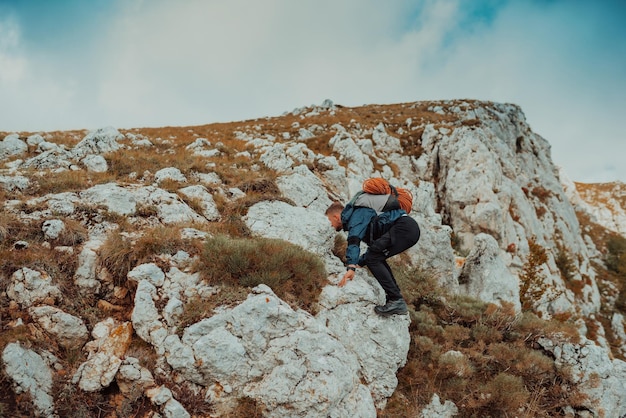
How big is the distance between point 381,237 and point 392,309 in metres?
1.38

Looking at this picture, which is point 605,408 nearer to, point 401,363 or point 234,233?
point 401,363

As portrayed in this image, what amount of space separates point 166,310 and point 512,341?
7492 millimetres

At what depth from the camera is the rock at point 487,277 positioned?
13164 mm

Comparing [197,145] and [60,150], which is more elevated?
[197,145]

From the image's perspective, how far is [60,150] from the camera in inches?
463

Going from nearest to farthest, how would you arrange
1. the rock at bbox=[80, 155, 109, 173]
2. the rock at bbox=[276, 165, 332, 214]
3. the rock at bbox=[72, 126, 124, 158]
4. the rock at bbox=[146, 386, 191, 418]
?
1. the rock at bbox=[146, 386, 191, 418]
2. the rock at bbox=[276, 165, 332, 214]
3. the rock at bbox=[80, 155, 109, 173]
4. the rock at bbox=[72, 126, 124, 158]

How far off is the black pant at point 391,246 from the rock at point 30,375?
512cm

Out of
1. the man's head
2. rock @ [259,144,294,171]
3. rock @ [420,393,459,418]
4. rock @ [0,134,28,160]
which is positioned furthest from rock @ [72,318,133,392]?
rock @ [0,134,28,160]

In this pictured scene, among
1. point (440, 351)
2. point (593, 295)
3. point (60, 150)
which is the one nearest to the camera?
point (440, 351)

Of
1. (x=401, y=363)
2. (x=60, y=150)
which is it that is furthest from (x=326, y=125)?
(x=401, y=363)

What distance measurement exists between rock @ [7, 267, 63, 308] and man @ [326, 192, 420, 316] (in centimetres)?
488

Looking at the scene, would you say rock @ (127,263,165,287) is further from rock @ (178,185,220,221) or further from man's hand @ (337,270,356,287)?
man's hand @ (337,270,356,287)

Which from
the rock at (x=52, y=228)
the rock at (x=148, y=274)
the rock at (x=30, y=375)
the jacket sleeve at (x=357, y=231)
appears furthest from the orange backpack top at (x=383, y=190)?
the rock at (x=52, y=228)

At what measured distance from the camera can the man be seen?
19.3ft
